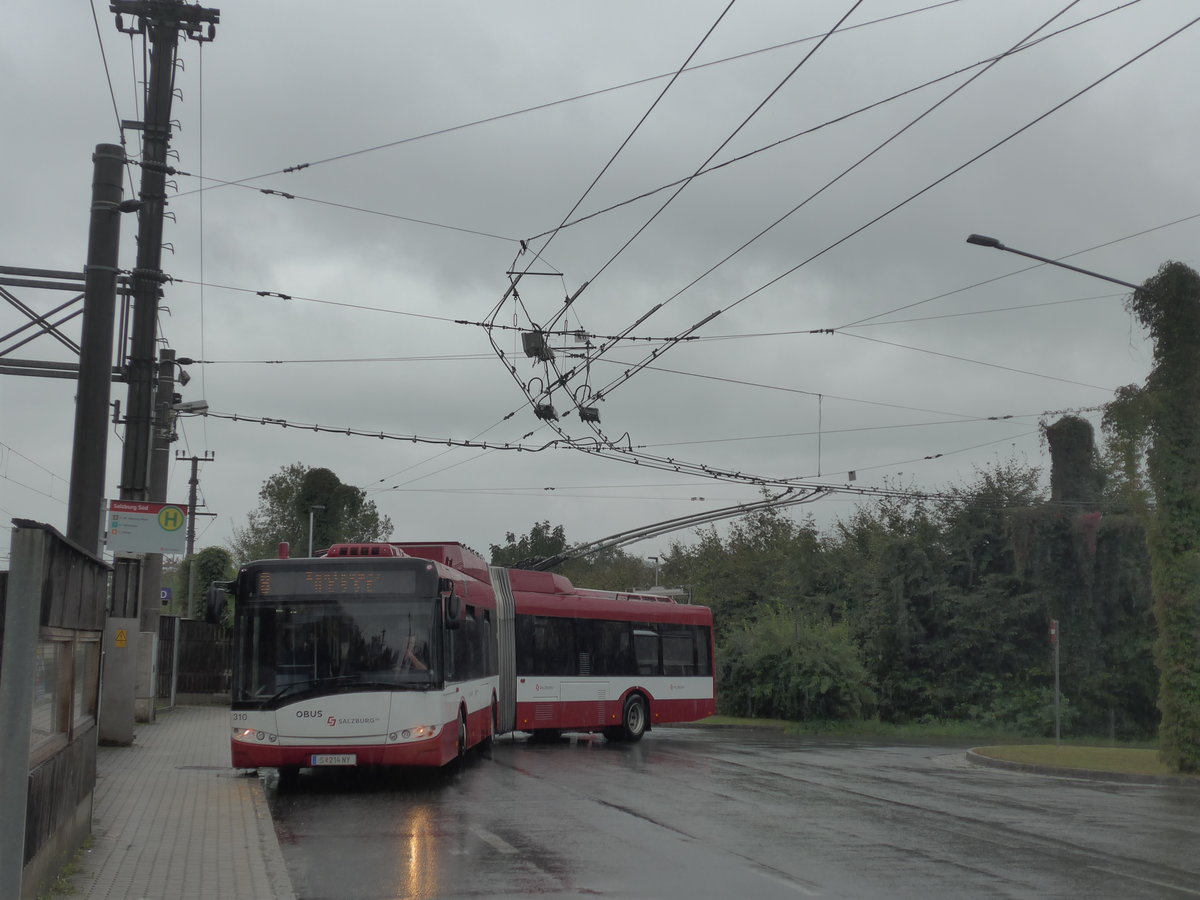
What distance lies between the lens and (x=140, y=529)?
18203 millimetres

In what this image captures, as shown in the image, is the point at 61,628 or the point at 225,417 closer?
the point at 61,628

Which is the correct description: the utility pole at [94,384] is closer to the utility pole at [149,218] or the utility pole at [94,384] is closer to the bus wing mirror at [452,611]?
the utility pole at [149,218]

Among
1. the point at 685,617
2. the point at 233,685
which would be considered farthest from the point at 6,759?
the point at 685,617

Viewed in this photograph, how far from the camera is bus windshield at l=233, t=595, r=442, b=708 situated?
53.5 ft

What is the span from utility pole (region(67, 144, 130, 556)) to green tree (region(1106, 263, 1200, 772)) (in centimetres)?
1647

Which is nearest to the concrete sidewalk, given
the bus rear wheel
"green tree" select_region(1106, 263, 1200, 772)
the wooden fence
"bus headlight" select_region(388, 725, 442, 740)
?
the wooden fence

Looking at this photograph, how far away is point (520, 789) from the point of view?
54.4 feet

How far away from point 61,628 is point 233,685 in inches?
326

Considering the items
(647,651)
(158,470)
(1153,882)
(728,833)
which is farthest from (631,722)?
(1153,882)

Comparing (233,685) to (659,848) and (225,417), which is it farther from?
(225,417)

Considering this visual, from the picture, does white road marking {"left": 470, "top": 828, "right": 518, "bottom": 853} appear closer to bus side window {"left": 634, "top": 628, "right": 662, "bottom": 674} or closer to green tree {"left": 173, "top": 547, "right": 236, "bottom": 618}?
bus side window {"left": 634, "top": 628, "right": 662, "bottom": 674}

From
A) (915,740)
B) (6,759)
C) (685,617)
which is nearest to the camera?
(6,759)

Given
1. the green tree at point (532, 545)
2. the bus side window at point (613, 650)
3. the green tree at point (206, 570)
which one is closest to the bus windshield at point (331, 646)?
the bus side window at point (613, 650)

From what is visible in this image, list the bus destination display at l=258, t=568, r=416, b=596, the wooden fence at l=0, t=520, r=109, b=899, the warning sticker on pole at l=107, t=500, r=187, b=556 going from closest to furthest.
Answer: the wooden fence at l=0, t=520, r=109, b=899
the bus destination display at l=258, t=568, r=416, b=596
the warning sticker on pole at l=107, t=500, r=187, b=556
